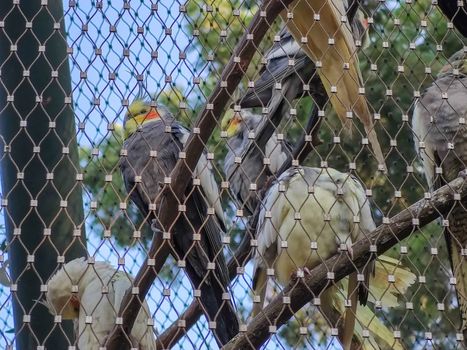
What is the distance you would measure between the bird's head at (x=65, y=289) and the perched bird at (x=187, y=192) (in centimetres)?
26

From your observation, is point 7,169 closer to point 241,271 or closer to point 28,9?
point 28,9

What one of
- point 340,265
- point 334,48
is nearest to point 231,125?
Answer: point 334,48

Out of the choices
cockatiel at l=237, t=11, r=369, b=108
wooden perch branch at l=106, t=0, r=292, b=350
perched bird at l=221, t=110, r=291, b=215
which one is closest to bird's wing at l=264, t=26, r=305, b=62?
cockatiel at l=237, t=11, r=369, b=108

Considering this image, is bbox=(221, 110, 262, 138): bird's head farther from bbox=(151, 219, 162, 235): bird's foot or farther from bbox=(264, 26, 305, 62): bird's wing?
bbox=(151, 219, 162, 235): bird's foot

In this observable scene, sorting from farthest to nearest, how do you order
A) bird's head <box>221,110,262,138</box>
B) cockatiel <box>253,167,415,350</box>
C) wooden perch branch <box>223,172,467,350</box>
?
1. bird's head <box>221,110,262,138</box>
2. cockatiel <box>253,167,415,350</box>
3. wooden perch branch <box>223,172,467,350</box>

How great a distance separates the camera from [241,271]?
2.89 metres

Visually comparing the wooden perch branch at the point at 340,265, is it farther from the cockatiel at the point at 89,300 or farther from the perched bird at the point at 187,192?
the cockatiel at the point at 89,300

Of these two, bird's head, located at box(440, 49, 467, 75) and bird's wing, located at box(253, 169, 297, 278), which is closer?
bird's wing, located at box(253, 169, 297, 278)

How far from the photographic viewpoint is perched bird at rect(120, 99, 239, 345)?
334cm

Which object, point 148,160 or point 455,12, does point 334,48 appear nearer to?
point 455,12

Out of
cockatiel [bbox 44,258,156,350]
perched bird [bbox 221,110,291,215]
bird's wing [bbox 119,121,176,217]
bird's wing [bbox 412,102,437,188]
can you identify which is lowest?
cockatiel [bbox 44,258,156,350]

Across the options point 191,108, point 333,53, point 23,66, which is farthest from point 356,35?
point 23,66

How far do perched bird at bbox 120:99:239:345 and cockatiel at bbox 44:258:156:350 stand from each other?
0.20 m

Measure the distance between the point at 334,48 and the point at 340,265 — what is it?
855mm
